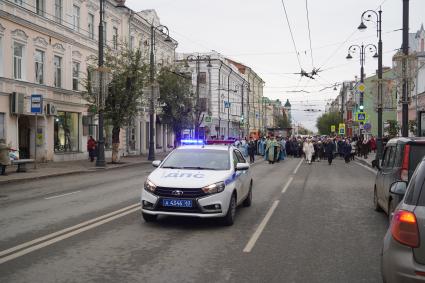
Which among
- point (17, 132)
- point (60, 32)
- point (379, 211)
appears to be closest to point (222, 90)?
point (60, 32)

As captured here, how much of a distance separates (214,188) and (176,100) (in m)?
32.4

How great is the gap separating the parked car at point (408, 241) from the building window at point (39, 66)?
25826 millimetres

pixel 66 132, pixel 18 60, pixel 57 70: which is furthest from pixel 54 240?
pixel 66 132

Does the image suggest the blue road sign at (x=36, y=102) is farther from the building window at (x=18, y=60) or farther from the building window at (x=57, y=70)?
the building window at (x=57, y=70)

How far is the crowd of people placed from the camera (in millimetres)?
30812

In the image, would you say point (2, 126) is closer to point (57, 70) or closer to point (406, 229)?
point (57, 70)

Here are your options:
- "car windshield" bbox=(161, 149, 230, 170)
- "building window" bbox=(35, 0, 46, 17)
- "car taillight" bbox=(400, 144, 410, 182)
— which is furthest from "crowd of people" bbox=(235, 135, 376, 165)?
"car taillight" bbox=(400, 144, 410, 182)

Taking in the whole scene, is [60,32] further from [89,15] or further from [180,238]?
[180,238]

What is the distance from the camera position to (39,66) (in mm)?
27594

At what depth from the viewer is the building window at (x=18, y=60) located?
25.2m

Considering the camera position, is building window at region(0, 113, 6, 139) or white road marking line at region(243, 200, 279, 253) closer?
white road marking line at region(243, 200, 279, 253)

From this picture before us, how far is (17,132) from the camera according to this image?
82.9ft

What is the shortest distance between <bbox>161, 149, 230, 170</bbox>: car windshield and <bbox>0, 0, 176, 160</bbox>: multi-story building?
17134 mm

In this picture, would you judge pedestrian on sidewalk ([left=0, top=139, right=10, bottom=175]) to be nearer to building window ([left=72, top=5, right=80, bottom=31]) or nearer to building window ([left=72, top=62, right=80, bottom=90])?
building window ([left=72, top=62, right=80, bottom=90])
